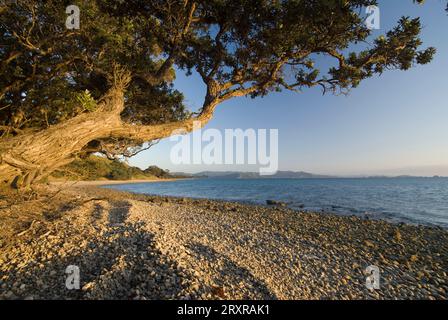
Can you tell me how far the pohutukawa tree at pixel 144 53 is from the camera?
6.02m

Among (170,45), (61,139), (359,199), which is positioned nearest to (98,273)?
(61,139)

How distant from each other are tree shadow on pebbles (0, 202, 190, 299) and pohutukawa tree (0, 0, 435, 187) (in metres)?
1.98

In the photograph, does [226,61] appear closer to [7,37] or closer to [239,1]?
[239,1]

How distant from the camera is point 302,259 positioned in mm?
5512

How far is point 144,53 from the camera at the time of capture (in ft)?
26.8

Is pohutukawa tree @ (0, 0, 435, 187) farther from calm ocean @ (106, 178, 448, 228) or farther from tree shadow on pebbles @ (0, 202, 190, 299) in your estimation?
calm ocean @ (106, 178, 448, 228)

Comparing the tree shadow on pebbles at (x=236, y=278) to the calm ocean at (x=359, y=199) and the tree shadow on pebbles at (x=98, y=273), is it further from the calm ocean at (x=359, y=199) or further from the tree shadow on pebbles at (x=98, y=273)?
the calm ocean at (x=359, y=199)

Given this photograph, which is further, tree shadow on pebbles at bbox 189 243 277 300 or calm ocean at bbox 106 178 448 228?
calm ocean at bbox 106 178 448 228

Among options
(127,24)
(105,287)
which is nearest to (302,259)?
(105,287)

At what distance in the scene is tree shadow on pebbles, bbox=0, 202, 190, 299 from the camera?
3.17 metres

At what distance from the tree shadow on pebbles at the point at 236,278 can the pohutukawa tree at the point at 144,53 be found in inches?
148

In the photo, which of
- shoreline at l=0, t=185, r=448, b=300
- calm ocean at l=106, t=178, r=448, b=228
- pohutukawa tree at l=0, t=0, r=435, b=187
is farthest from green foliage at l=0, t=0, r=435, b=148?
calm ocean at l=106, t=178, r=448, b=228

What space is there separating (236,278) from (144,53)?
27.0ft

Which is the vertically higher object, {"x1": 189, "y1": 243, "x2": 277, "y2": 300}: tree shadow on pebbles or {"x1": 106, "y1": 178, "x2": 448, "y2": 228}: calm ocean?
{"x1": 189, "y1": 243, "x2": 277, "y2": 300}: tree shadow on pebbles
